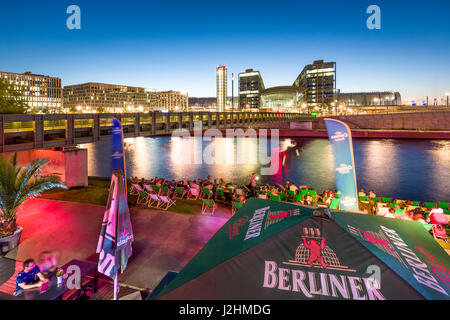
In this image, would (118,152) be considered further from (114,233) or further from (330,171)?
(330,171)

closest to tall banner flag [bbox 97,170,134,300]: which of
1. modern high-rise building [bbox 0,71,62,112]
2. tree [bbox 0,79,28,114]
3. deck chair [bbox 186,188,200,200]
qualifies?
deck chair [bbox 186,188,200,200]

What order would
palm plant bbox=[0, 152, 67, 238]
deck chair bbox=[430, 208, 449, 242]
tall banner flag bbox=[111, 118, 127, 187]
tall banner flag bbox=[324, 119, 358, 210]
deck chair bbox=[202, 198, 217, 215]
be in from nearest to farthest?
palm plant bbox=[0, 152, 67, 238] → deck chair bbox=[430, 208, 449, 242] → tall banner flag bbox=[324, 119, 358, 210] → deck chair bbox=[202, 198, 217, 215] → tall banner flag bbox=[111, 118, 127, 187]

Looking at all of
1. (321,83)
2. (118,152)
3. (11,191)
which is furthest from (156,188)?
(321,83)

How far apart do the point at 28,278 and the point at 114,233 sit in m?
1.58

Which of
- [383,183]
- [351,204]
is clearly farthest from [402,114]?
[351,204]

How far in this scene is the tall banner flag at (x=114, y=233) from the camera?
16.9 ft

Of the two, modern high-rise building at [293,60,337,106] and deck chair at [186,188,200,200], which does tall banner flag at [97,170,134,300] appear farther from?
modern high-rise building at [293,60,337,106]

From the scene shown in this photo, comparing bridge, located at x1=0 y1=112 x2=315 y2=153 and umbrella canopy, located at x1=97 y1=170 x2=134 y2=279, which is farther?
bridge, located at x1=0 y1=112 x2=315 y2=153

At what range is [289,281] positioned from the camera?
2.66 m

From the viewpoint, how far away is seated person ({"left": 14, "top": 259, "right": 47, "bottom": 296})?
15.5 ft

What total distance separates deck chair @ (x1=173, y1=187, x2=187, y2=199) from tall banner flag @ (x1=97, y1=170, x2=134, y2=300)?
7567mm

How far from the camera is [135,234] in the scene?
857 cm

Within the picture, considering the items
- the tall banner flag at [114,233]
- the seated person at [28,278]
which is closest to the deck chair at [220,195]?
the tall banner flag at [114,233]
